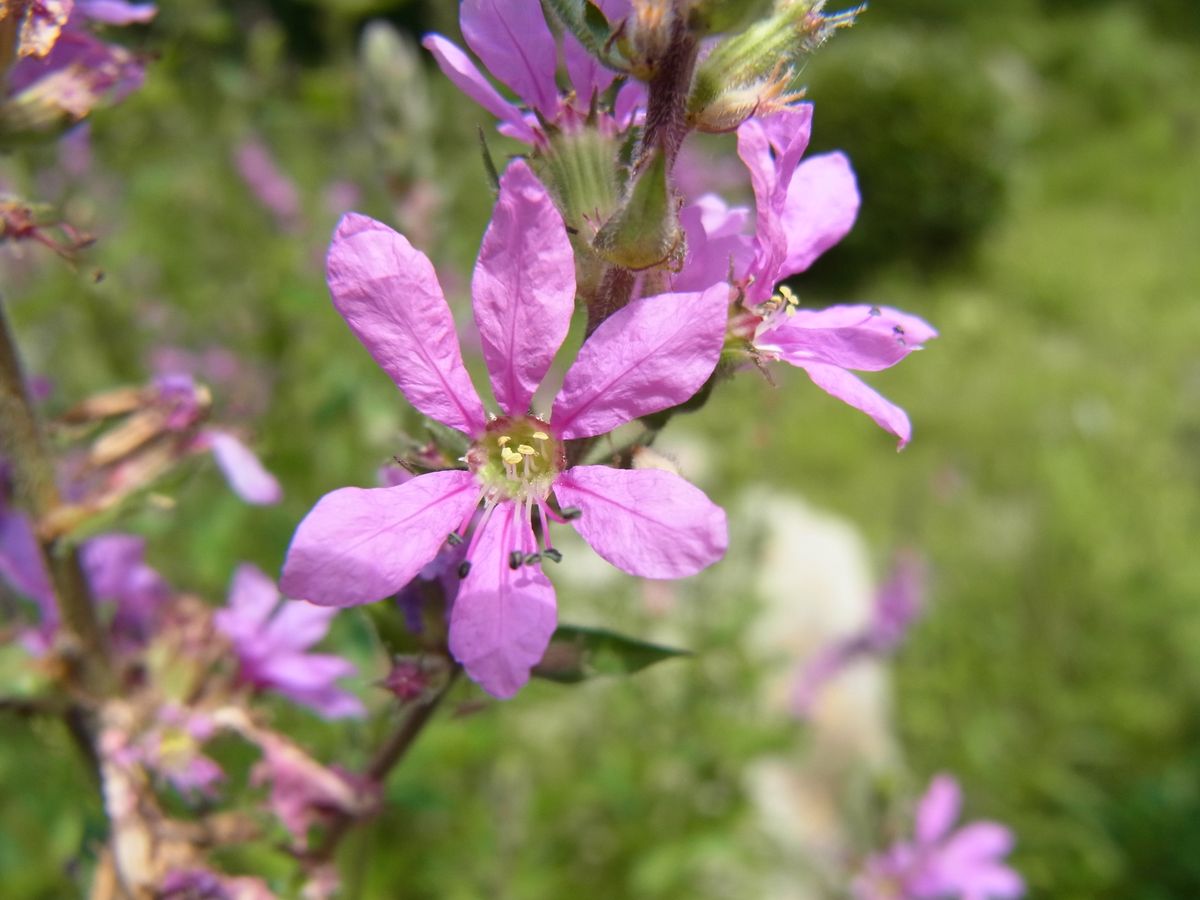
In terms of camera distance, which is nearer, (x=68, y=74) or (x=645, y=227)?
(x=645, y=227)

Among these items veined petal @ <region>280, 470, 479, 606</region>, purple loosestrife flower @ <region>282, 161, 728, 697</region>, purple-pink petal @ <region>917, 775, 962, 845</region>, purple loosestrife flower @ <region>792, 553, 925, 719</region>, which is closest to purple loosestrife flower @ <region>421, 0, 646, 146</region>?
purple loosestrife flower @ <region>282, 161, 728, 697</region>

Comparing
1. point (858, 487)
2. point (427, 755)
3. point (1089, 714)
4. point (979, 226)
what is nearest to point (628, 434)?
point (427, 755)

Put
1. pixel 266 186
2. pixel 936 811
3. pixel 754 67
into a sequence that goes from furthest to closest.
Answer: pixel 266 186
pixel 936 811
pixel 754 67

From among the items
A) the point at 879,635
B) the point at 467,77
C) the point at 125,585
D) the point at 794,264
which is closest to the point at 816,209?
the point at 794,264

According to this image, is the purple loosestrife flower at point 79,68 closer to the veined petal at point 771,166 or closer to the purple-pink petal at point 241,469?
the purple-pink petal at point 241,469

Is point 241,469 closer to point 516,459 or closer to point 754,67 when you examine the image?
point 516,459

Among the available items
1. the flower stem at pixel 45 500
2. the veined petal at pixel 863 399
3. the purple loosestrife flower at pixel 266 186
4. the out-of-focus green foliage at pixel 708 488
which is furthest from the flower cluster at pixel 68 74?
the purple loosestrife flower at pixel 266 186

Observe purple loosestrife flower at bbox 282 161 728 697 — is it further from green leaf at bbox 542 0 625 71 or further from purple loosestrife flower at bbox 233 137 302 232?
purple loosestrife flower at bbox 233 137 302 232
